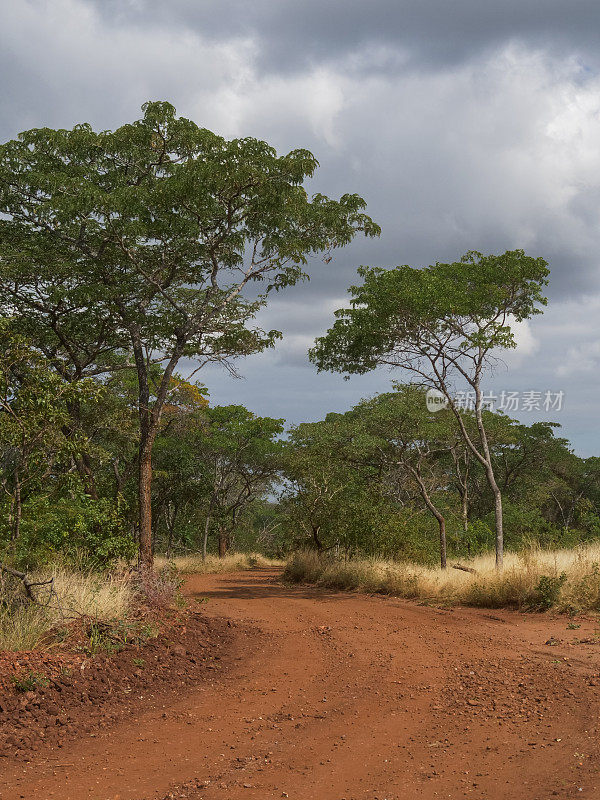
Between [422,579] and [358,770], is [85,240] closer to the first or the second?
[422,579]

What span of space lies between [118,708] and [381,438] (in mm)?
13058

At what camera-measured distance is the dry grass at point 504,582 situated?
11.9 m

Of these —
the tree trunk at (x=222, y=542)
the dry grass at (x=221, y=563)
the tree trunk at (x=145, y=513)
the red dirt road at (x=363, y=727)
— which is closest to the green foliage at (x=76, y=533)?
the tree trunk at (x=145, y=513)

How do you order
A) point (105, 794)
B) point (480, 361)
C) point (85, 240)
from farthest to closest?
1. point (480, 361)
2. point (85, 240)
3. point (105, 794)

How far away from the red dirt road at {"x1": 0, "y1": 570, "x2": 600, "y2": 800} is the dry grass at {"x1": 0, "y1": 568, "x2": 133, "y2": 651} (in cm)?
174

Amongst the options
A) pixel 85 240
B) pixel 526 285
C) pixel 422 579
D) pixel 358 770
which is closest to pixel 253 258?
pixel 85 240

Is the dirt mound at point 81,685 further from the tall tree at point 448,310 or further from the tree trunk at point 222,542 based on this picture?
the tree trunk at point 222,542

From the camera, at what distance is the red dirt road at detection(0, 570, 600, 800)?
488 centimetres

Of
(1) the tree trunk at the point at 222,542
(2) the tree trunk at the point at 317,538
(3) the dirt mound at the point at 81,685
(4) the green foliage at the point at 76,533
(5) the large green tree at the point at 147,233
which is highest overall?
(5) the large green tree at the point at 147,233

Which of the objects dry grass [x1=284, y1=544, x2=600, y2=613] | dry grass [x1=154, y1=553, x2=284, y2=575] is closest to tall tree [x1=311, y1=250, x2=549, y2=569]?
dry grass [x1=284, y1=544, x2=600, y2=613]

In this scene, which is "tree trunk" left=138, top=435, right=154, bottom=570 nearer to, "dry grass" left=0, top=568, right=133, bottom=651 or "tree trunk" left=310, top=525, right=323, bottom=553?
"dry grass" left=0, top=568, right=133, bottom=651

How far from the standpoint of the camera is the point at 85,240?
14398 millimetres

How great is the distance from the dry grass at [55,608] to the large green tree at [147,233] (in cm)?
379

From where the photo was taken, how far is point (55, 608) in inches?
329
